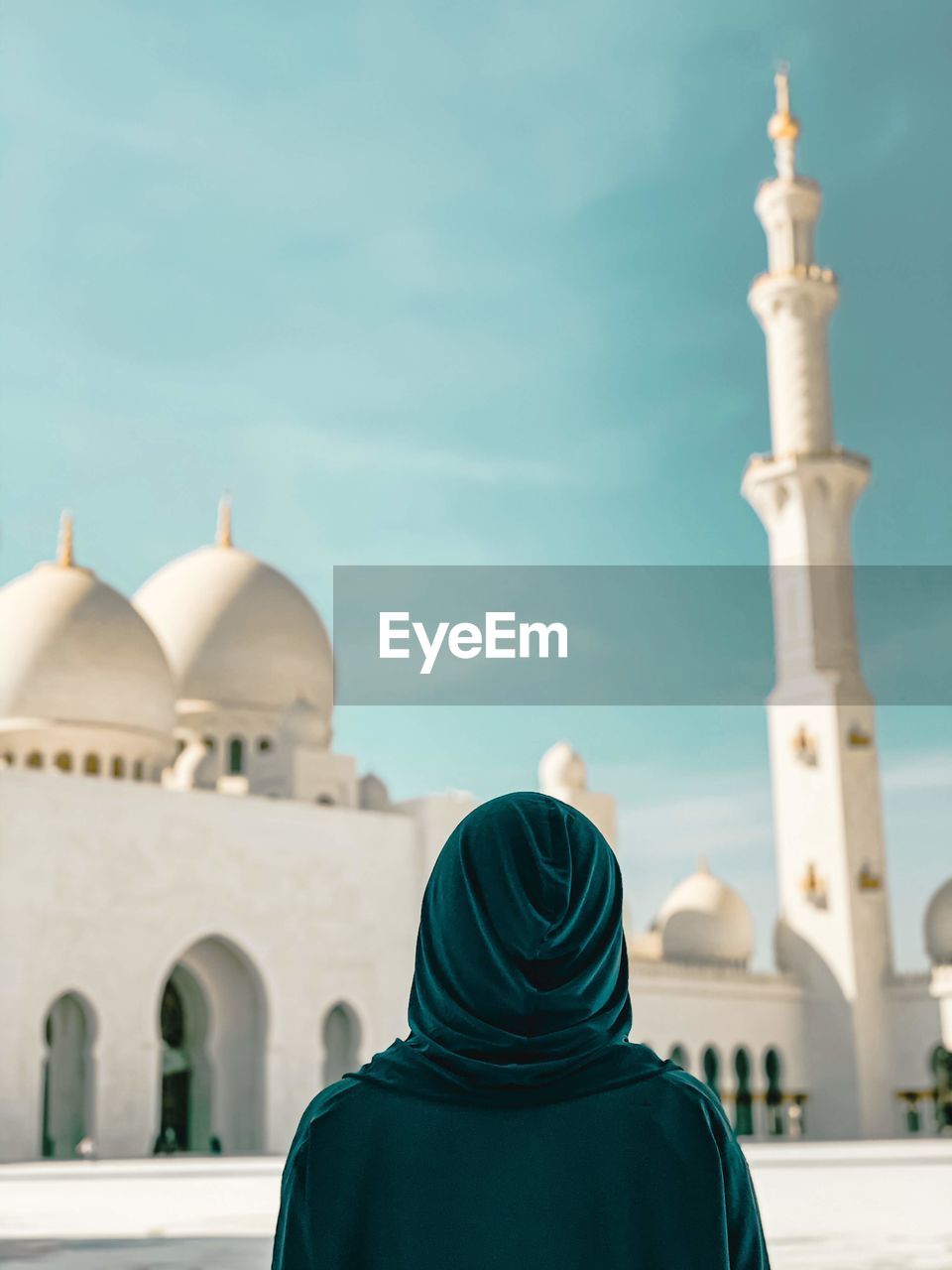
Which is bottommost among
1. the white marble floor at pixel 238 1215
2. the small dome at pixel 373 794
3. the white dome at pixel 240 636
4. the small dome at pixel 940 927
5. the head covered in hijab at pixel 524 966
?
the white marble floor at pixel 238 1215

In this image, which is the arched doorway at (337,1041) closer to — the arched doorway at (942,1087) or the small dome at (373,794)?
the small dome at (373,794)

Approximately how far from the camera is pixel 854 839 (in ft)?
82.0

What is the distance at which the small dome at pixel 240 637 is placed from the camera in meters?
24.8

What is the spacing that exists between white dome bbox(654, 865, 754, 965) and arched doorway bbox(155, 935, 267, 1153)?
7.82 metres

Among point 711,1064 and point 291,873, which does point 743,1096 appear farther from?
point 291,873

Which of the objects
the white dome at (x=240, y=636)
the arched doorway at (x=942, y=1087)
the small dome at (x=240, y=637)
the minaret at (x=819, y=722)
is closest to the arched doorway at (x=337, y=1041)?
the white dome at (x=240, y=636)

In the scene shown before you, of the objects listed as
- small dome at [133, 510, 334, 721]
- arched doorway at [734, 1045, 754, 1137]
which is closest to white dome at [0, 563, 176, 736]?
small dome at [133, 510, 334, 721]

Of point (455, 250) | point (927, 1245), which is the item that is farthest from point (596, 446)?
point (927, 1245)

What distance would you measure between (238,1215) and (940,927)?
61.9 ft

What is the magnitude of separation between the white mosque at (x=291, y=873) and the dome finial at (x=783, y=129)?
8cm

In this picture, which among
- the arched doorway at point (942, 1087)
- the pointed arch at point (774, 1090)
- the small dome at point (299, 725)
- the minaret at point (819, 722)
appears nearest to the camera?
the small dome at point (299, 725)

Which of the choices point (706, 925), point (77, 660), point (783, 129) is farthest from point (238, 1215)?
point (783, 129)

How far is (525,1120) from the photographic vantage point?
133cm

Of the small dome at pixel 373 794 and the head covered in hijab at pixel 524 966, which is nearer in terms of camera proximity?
the head covered in hijab at pixel 524 966
